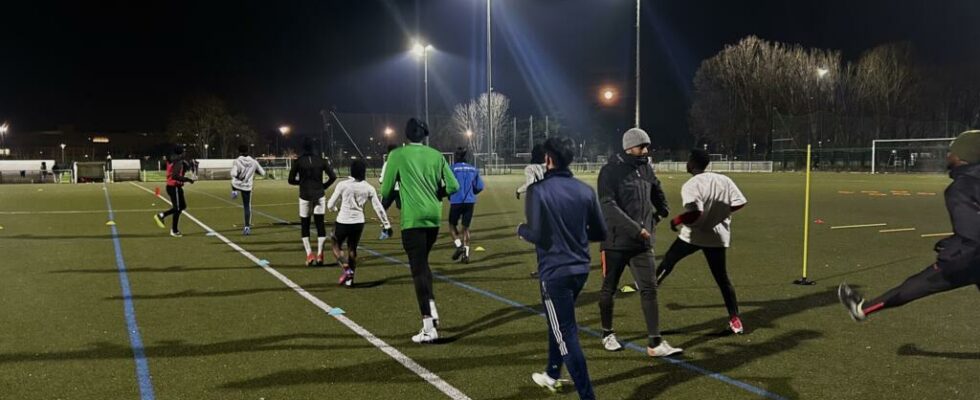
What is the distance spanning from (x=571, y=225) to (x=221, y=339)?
389 cm

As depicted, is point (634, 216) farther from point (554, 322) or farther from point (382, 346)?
point (382, 346)

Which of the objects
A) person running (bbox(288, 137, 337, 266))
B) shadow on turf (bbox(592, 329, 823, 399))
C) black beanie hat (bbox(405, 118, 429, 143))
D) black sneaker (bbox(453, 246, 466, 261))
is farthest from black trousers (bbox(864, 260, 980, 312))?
person running (bbox(288, 137, 337, 266))

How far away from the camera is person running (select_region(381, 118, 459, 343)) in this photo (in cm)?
599

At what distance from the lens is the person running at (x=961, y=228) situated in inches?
190

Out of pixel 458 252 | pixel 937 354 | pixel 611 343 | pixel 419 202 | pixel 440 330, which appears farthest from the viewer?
pixel 458 252

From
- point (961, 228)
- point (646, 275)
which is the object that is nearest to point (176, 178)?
point (646, 275)

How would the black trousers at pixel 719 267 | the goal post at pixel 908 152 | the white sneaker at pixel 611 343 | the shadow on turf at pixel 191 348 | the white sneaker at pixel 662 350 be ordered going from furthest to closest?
the goal post at pixel 908 152
the black trousers at pixel 719 267
the white sneaker at pixel 611 343
the shadow on turf at pixel 191 348
the white sneaker at pixel 662 350

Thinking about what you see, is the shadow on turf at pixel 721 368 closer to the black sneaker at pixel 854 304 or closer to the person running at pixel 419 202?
the black sneaker at pixel 854 304

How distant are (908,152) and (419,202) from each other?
62187 millimetres

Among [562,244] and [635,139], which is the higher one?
[635,139]

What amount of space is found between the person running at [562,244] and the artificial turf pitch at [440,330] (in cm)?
77

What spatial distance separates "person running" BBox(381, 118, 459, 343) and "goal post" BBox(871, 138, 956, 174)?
56.2 meters

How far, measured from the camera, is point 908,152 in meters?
56.2

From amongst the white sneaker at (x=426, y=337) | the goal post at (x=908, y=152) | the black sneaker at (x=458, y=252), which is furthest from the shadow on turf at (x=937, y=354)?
the goal post at (x=908, y=152)
